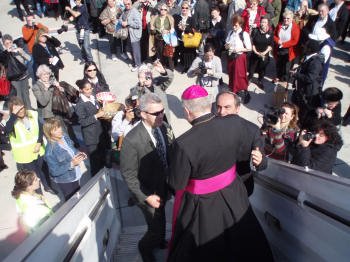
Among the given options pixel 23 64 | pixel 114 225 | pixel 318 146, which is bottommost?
pixel 114 225

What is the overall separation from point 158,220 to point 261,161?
1239 millimetres

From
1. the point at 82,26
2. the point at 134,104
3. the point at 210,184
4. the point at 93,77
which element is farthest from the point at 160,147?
the point at 82,26

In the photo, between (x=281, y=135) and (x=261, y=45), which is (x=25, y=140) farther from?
(x=261, y=45)

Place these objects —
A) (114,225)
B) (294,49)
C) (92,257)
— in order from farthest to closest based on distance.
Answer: (294,49), (114,225), (92,257)

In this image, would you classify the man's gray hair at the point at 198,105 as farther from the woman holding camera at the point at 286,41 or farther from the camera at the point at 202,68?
the woman holding camera at the point at 286,41

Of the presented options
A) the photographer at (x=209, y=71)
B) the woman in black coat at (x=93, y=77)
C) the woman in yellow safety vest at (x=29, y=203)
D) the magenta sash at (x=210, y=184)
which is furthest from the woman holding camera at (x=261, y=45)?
the woman in yellow safety vest at (x=29, y=203)

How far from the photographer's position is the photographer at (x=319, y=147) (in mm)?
3629

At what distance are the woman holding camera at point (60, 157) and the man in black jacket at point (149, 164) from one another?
52.0 inches

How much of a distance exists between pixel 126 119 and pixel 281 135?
1.91 meters

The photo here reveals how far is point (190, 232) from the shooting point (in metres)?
2.79

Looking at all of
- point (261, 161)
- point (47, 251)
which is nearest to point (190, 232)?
point (261, 161)

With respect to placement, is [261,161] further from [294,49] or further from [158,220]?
[294,49]

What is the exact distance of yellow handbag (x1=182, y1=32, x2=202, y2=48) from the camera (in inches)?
323

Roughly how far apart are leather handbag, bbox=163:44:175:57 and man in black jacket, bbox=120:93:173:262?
5.08 m
